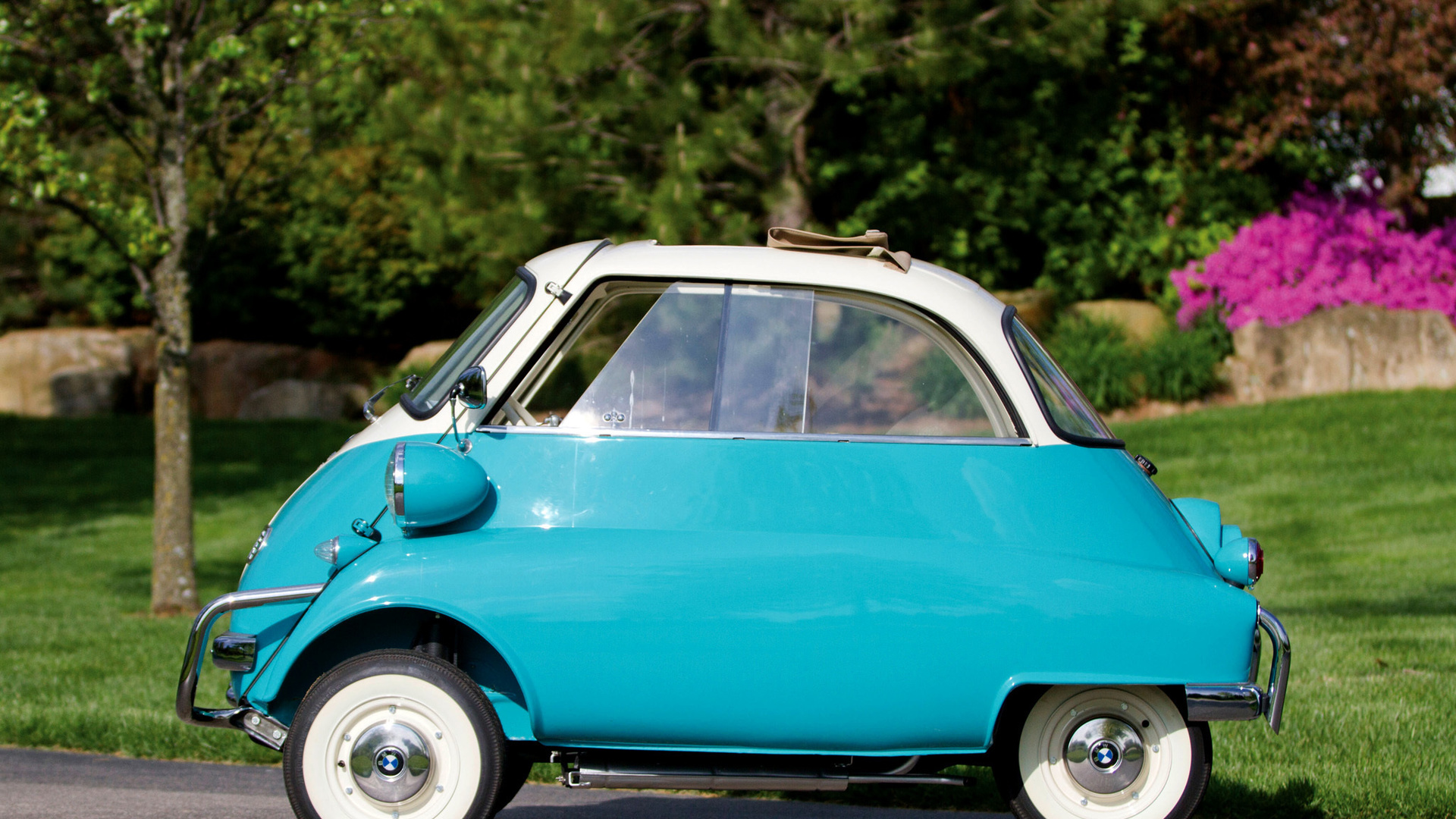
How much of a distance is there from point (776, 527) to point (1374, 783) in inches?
107

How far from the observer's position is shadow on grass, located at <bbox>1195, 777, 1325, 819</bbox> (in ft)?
16.0

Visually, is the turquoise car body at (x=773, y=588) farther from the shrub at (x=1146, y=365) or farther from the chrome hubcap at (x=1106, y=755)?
the shrub at (x=1146, y=365)

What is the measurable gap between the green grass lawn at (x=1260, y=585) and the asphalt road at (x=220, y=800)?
332mm

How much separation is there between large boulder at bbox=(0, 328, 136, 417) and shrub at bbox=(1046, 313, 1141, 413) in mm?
16253

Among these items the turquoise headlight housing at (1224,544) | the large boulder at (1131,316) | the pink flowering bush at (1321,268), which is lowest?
the turquoise headlight housing at (1224,544)

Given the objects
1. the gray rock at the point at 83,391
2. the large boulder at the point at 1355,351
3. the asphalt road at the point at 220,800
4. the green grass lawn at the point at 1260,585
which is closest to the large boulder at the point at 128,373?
the gray rock at the point at 83,391

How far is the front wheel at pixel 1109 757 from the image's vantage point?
3.89 metres

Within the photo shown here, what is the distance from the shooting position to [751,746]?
383 centimetres

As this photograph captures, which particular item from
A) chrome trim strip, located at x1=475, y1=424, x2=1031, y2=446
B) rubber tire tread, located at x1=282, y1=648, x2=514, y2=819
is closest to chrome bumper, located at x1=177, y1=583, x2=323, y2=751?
rubber tire tread, located at x1=282, y1=648, x2=514, y2=819

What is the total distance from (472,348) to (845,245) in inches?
47.1

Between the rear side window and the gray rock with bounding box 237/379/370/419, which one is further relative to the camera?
the gray rock with bounding box 237/379/370/419

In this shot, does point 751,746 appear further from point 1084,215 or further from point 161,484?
point 1084,215

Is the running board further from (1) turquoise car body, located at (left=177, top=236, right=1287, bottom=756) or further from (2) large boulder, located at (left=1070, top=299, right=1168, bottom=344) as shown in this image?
(2) large boulder, located at (left=1070, top=299, right=1168, bottom=344)

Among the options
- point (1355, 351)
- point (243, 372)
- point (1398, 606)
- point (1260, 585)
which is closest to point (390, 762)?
point (1398, 606)
